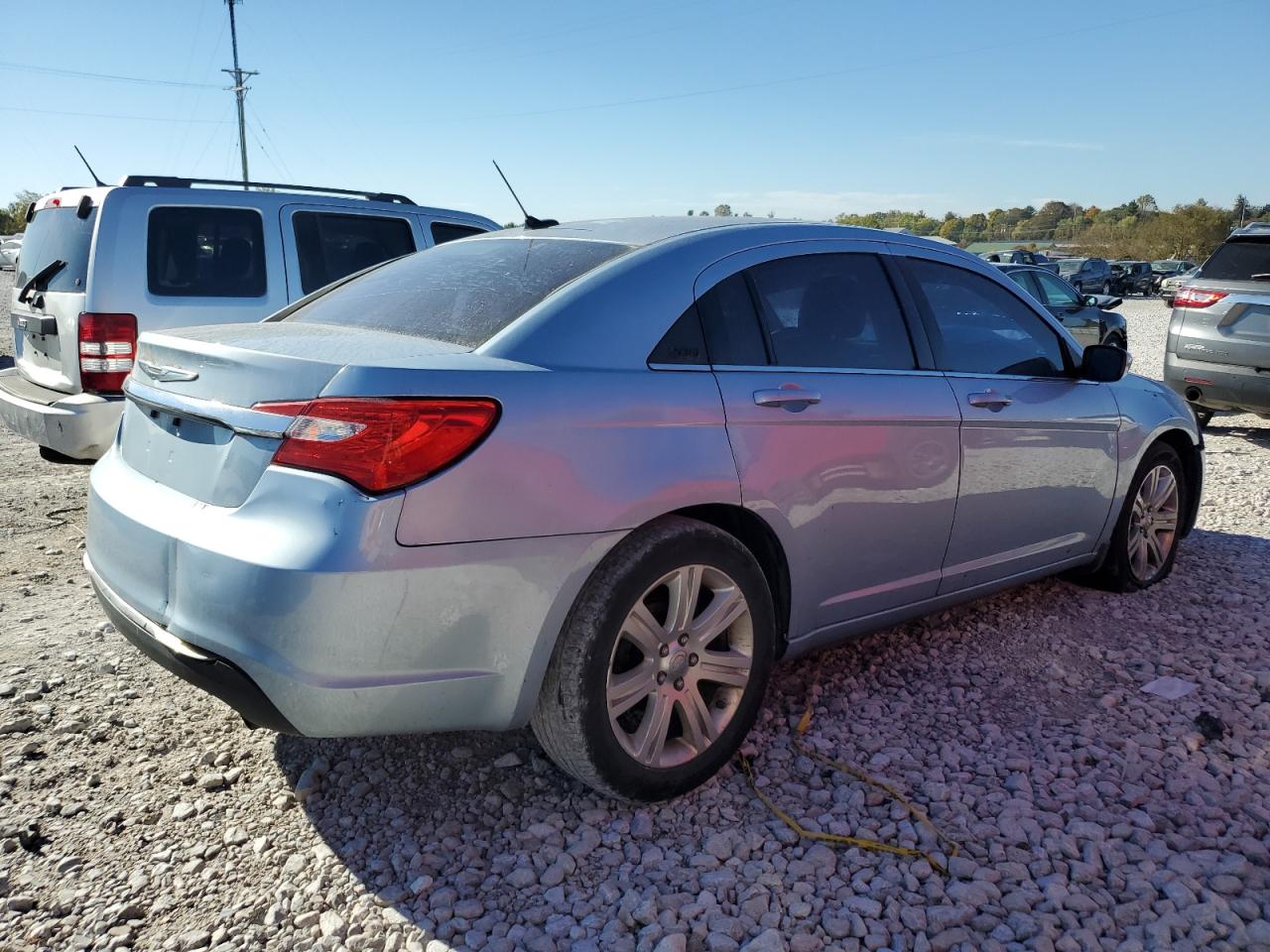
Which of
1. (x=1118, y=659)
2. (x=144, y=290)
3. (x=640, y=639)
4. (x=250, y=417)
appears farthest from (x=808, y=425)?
(x=144, y=290)

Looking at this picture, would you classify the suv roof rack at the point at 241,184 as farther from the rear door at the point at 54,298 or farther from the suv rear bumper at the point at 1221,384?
the suv rear bumper at the point at 1221,384

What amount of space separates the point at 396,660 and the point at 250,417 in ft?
2.28

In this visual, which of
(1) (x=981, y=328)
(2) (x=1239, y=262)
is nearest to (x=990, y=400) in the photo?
(1) (x=981, y=328)

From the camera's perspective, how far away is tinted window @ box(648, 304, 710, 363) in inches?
112

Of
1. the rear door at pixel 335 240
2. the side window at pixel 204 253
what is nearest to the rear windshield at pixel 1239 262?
the rear door at pixel 335 240

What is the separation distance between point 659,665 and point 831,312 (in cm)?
137

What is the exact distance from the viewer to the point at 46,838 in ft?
9.00

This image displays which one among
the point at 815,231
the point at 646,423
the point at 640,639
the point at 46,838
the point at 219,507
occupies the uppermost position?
the point at 815,231

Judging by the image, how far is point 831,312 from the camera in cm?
343

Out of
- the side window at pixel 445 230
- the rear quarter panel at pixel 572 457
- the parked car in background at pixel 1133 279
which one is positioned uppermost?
the parked car in background at pixel 1133 279

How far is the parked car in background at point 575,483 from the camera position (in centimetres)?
236

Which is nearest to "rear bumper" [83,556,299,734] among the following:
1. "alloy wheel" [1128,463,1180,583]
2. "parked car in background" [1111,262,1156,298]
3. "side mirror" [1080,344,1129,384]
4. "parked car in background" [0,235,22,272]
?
"side mirror" [1080,344,1129,384]

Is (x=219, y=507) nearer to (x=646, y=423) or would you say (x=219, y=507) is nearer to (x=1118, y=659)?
(x=646, y=423)

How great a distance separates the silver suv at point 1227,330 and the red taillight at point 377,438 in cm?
798
